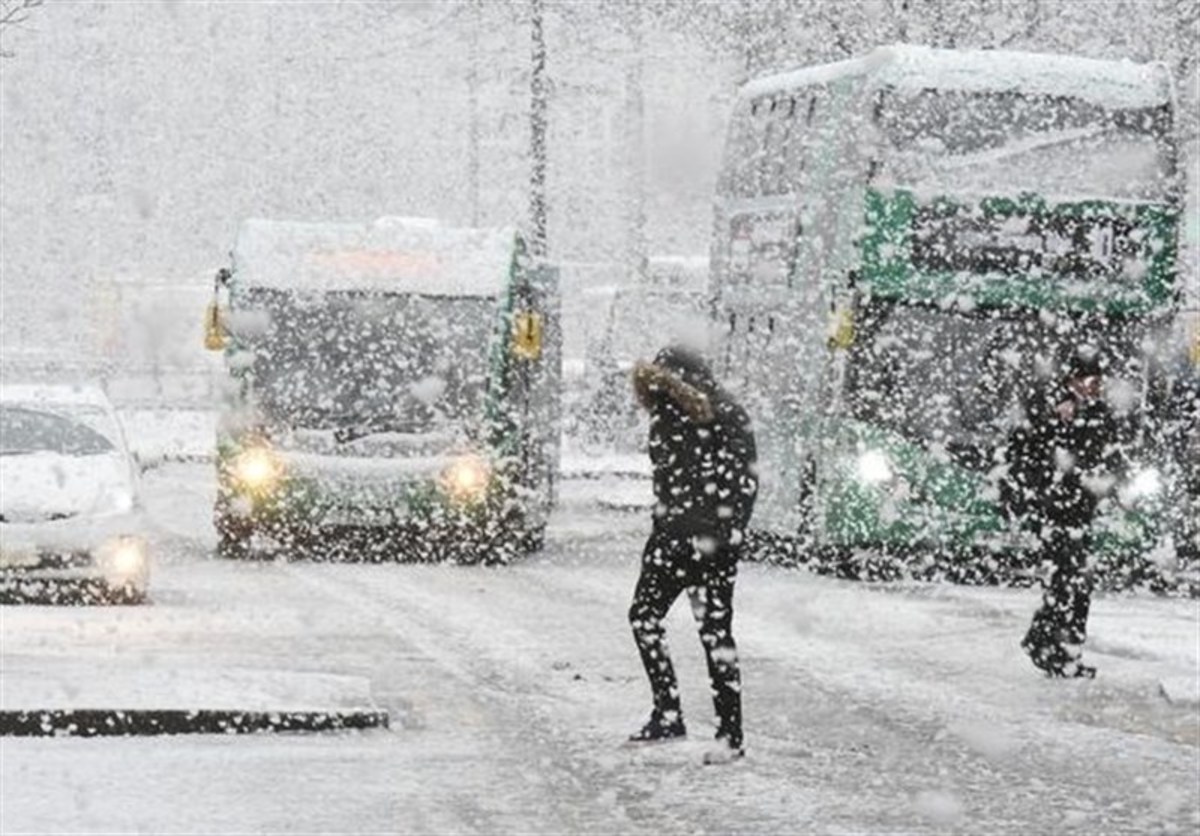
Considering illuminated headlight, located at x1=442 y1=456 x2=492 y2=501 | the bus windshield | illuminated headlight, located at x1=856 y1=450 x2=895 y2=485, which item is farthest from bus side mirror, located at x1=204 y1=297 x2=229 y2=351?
the bus windshield

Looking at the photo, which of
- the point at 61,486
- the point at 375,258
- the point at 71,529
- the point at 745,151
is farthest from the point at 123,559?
the point at 745,151

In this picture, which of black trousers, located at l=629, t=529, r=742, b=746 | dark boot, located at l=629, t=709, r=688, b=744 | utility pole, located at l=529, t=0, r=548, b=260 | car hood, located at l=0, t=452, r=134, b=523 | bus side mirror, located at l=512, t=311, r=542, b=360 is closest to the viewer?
black trousers, located at l=629, t=529, r=742, b=746

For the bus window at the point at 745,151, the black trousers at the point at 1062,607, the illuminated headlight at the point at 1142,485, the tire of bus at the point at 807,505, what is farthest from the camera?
the bus window at the point at 745,151

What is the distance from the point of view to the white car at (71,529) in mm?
18109

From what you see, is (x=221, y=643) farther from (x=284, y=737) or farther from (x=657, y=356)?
(x=657, y=356)

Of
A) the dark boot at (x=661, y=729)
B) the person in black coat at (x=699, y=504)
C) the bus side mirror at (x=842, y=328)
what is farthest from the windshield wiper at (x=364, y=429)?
the person in black coat at (x=699, y=504)

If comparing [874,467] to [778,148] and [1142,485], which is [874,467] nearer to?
[1142,485]

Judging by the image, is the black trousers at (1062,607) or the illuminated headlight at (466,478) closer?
the black trousers at (1062,607)

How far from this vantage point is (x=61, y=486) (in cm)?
1862

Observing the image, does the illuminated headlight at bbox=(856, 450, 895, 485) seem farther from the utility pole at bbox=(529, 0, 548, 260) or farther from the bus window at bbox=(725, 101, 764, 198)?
the utility pole at bbox=(529, 0, 548, 260)

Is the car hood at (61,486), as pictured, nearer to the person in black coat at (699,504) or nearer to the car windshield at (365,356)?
the car windshield at (365,356)

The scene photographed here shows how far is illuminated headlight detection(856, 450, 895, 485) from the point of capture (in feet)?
74.2

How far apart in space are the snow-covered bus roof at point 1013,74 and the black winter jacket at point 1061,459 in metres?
7.99

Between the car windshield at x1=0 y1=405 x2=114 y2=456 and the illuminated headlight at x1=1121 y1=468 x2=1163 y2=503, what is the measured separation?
802cm
